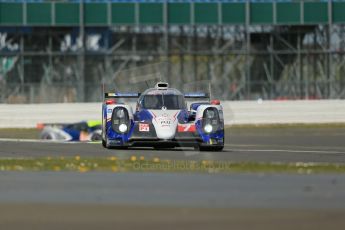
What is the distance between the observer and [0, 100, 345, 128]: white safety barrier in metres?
26.4

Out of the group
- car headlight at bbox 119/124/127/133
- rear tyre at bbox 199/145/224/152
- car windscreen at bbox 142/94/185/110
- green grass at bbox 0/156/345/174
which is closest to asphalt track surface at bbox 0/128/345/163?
rear tyre at bbox 199/145/224/152

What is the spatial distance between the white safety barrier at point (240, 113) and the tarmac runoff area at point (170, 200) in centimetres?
1582

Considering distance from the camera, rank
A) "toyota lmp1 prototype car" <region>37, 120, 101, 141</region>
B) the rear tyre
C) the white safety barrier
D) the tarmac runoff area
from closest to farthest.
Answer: the tarmac runoff area
the rear tyre
"toyota lmp1 prototype car" <region>37, 120, 101, 141</region>
the white safety barrier

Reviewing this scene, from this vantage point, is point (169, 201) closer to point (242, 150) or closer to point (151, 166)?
point (151, 166)

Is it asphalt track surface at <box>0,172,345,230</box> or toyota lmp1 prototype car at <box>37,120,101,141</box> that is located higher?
toyota lmp1 prototype car at <box>37,120,101,141</box>

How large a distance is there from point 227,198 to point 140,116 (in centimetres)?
731

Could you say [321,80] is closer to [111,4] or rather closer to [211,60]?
[211,60]

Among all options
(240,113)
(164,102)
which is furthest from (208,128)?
(240,113)

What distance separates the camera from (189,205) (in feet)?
26.0

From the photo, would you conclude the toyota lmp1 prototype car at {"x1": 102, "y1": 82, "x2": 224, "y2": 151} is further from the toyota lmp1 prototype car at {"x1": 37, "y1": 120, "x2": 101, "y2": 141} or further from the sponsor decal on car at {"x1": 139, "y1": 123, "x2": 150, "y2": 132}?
the toyota lmp1 prototype car at {"x1": 37, "y1": 120, "x2": 101, "y2": 141}

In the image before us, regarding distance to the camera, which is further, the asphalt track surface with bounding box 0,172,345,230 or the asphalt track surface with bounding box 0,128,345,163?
the asphalt track surface with bounding box 0,128,345,163

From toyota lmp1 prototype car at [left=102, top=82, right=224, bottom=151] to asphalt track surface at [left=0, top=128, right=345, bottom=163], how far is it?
0.85ft

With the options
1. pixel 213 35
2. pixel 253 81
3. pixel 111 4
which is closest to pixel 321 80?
pixel 253 81

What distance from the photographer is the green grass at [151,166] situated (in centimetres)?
1134
